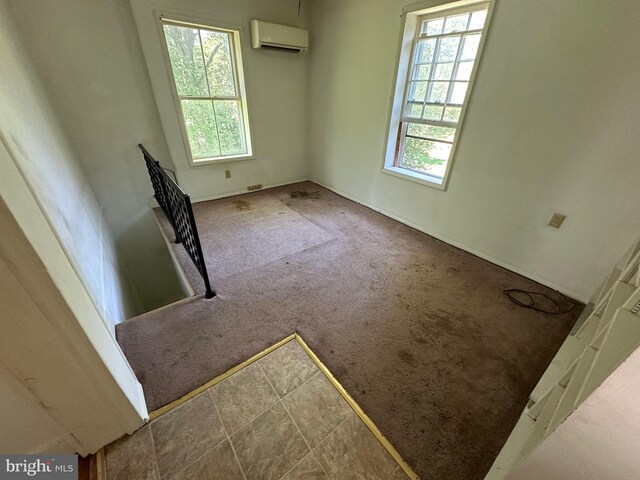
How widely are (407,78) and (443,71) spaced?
0.36 metres

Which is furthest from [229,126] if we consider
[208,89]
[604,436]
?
[604,436]

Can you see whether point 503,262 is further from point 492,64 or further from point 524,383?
point 492,64

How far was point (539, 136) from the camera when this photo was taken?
6.10 feet

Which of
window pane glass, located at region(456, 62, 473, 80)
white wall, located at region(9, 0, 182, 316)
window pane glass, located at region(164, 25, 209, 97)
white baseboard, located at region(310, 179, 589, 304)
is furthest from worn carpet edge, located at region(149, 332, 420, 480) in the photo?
window pane glass, located at region(164, 25, 209, 97)

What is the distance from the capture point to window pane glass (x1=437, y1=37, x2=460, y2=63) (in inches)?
86.0

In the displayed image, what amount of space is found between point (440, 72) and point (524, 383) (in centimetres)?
251

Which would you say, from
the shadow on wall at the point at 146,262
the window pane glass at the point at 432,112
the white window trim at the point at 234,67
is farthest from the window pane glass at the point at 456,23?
the shadow on wall at the point at 146,262

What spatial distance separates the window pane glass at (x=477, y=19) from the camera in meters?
2.00

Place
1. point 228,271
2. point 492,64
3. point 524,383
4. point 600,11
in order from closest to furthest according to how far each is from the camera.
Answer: point 524,383
point 600,11
point 492,64
point 228,271

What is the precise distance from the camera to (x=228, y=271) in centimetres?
213

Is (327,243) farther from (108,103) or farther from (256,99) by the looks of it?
(108,103)

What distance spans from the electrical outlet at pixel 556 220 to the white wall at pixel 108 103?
3.54m

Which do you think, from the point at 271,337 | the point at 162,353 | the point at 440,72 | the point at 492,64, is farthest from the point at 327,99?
the point at 162,353

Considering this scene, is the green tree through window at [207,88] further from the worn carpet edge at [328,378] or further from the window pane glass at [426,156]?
the worn carpet edge at [328,378]
